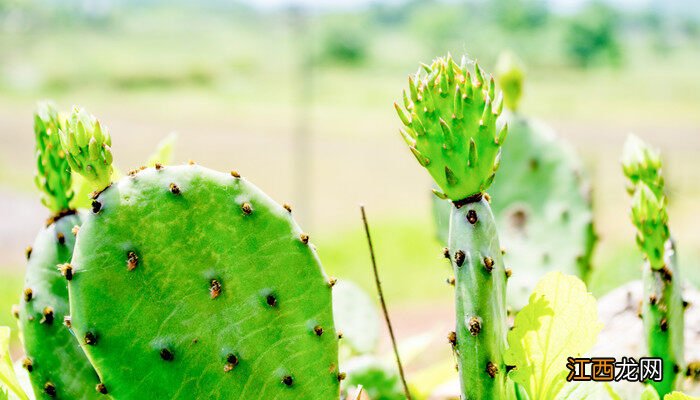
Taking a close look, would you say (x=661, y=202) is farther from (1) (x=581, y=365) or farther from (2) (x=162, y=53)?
(2) (x=162, y=53)

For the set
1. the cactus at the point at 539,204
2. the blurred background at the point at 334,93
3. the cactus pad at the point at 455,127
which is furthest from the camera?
the blurred background at the point at 334,93

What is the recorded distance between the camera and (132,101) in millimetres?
27859

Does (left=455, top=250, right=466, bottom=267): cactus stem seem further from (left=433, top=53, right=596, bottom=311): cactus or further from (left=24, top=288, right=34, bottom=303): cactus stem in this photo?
(left=433, top=53, right=596, bottom=311): cactus

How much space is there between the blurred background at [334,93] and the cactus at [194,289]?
708cm

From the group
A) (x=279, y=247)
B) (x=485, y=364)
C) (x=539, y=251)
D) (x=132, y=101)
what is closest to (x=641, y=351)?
(x=485, y=364)

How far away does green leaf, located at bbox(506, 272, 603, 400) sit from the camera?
0.52 meters

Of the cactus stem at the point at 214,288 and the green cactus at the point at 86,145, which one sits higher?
the green cactus at the point at 86,145

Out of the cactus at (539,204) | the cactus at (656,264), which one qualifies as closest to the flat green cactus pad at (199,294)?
the cactus at (656,264)

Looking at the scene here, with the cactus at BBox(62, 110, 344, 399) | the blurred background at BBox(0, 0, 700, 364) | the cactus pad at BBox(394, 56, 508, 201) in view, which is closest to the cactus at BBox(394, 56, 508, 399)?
the cactus pad at BBox(394, 56, 508, 201)

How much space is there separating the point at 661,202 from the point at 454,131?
0.21m

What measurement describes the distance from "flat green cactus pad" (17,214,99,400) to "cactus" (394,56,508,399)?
300mm

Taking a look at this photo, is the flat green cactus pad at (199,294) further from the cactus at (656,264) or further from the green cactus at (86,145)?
the cactus at (656,264)

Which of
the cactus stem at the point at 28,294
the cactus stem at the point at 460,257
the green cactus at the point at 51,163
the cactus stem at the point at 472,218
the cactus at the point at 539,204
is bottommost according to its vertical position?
the cactus stem at the point at 460,257

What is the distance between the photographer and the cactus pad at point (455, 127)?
0.48 metres
